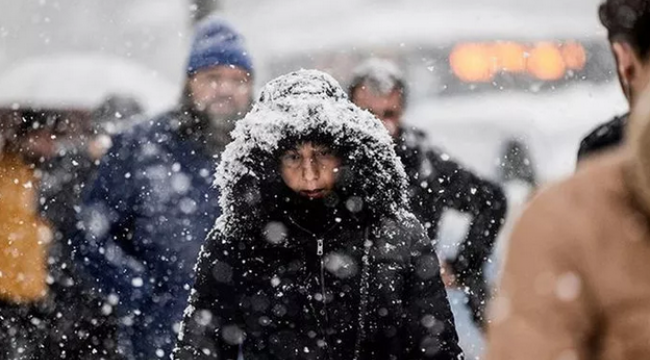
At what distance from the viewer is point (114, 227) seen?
232 inches

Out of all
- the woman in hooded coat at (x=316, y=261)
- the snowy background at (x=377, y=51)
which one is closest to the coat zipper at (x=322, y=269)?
the woman in hooded coat at (x=316, y=261)

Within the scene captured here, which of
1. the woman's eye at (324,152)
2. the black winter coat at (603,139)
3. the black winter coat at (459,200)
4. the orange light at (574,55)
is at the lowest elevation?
the black winter coat at (603,139)

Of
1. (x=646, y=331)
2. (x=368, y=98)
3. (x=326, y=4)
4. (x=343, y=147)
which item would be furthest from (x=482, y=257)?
(x=326, y=4)

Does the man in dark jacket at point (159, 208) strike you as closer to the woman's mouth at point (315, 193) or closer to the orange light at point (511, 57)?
the woman's mouth at point (315, 193)

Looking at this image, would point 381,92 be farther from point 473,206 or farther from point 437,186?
point 473,206

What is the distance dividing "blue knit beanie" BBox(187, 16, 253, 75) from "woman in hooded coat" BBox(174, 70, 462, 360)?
1.58 meters

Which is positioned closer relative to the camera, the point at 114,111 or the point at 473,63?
the point at 114,111

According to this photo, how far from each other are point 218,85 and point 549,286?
4.27 meters

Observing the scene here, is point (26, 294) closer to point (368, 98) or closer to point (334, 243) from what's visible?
point (368, 98)

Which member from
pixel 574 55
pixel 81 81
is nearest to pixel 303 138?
pixel 81 81

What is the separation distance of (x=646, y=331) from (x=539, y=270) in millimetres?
140

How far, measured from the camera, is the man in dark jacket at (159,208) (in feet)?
19.0

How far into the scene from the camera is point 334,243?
4543 millimetres

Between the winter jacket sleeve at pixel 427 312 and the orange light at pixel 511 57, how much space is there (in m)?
14.9
